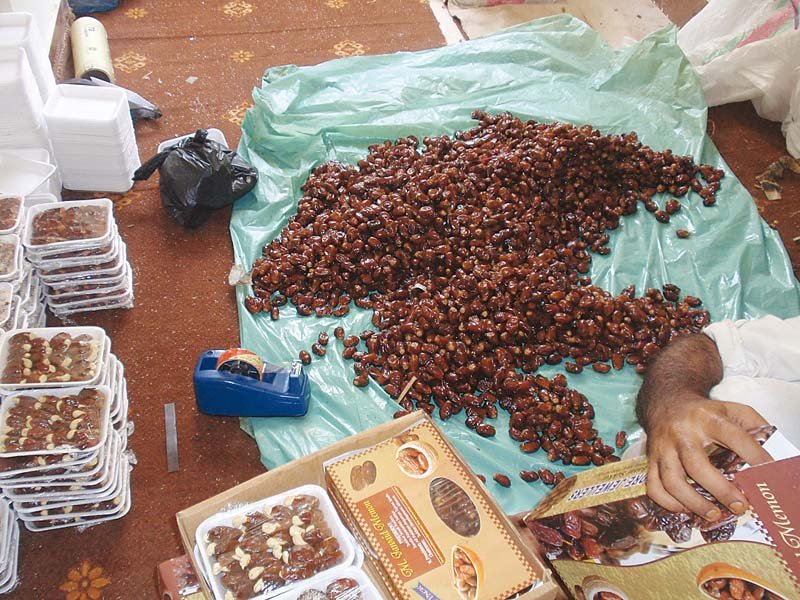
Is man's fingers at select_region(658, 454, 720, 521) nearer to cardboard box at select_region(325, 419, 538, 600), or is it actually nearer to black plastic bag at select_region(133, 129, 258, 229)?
cardboard box at select_region(325, 419, 538, 600)

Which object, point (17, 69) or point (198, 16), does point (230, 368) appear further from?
point (198, 16)

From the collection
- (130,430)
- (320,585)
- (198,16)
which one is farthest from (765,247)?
(198,16)

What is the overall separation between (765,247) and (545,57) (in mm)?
1515

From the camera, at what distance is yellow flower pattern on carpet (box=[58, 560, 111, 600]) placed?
6.38ft

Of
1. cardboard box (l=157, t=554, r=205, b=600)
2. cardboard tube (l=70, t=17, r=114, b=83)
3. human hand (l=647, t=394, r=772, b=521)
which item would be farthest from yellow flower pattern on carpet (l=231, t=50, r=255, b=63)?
human hand (l=647, t=394, r=772, b=521)

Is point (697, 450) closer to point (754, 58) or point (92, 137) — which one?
Result: point (92, 137)

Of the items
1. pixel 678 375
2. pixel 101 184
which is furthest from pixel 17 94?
pixel 678 375

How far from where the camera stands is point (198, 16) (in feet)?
13.6

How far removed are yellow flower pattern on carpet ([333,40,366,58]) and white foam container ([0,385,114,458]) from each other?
264cm

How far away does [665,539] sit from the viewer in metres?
1.21

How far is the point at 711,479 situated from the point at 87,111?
108 inches

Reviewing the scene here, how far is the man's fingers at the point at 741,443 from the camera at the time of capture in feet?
3.78

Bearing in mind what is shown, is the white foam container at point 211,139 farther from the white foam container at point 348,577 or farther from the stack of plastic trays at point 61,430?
the white foam container at point 348,577

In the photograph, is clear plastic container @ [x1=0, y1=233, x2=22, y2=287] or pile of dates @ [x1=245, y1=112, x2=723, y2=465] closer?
clear plastic container @ [x1=0, y1=233, x2=22, y2=287]
